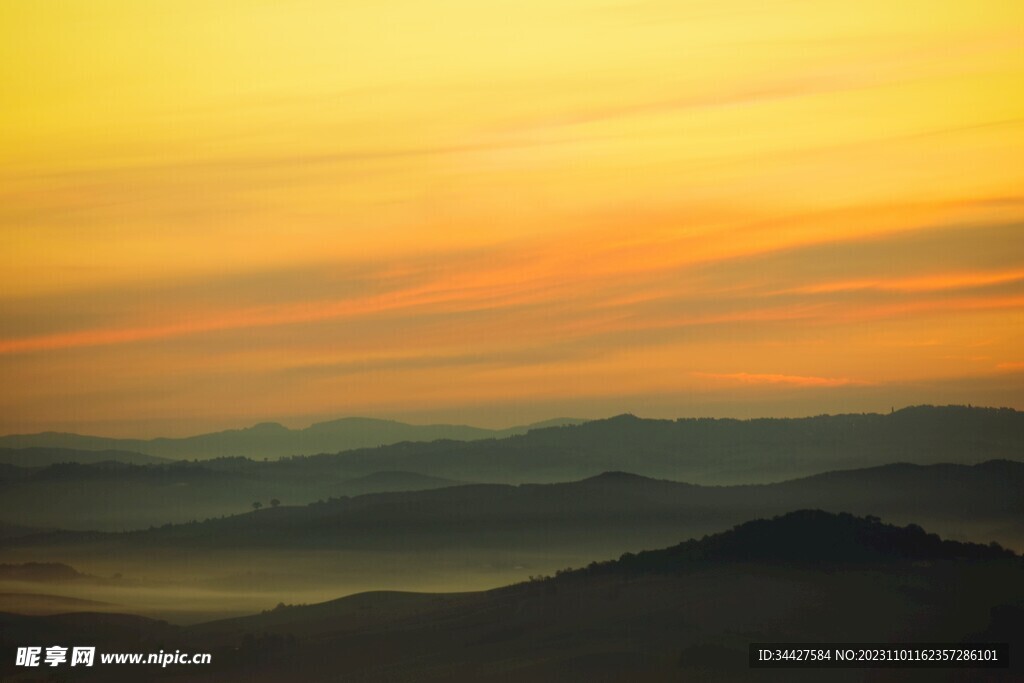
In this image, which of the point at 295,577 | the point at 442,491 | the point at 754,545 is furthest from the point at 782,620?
the point at 295,577

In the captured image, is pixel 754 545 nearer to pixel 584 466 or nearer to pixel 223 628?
pixel 584 466

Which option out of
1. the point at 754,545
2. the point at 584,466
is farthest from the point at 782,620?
the point at 584,466

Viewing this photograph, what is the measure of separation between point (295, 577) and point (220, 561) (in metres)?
1.26

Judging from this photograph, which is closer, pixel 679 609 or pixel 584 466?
pixel 679 609

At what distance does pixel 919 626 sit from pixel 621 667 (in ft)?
14.2

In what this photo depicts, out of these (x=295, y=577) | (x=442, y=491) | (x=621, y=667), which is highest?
(x=442, y=491)

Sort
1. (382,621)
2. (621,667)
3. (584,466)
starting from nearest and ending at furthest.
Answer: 1. (621,667)
2. (382,621)
3. (584,466)

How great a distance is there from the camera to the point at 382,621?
19.0 m

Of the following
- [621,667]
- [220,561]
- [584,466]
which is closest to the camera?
[621,667]

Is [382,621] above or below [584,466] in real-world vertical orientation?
below

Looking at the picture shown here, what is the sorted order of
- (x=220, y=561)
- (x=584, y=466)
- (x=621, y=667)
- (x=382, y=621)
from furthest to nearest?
(x=584, y=466)
(x=220, y=561)
(x=382, y=621)
(x=621, y=667)

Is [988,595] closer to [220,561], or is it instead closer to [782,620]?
[782,620]

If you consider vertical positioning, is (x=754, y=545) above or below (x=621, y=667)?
above

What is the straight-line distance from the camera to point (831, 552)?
19.6 m
